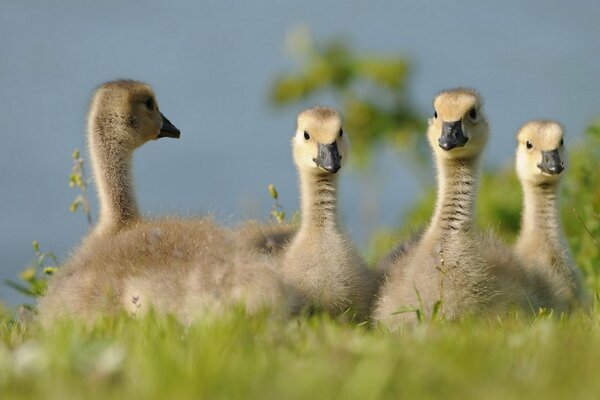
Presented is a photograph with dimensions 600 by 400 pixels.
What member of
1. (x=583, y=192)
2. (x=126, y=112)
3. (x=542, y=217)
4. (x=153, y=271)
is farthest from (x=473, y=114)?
(x=583, y=192)

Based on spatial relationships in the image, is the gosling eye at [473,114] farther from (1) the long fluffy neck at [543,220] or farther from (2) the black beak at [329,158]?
(1) the long fluffy neck at [543,220]

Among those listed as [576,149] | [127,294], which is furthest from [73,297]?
[576,149]

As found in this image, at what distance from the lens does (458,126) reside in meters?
5.55

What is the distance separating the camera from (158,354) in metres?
3.61

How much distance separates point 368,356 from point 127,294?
70.5 inches

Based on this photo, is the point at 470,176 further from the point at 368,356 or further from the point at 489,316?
the point at 368,356

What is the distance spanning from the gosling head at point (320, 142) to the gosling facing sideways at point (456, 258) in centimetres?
60

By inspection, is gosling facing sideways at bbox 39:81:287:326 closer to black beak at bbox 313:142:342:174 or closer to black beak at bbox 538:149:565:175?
black beak at bbox 313:142:342:174

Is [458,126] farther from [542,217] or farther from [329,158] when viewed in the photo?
[542,217]

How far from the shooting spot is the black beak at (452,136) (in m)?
5.42

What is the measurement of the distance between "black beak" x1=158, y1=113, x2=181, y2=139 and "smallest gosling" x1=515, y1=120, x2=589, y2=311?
2489 mm

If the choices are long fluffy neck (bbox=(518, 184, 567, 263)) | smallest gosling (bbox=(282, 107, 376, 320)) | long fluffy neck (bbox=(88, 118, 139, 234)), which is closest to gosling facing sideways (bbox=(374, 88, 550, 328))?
smallest gosling (bbox=(282, 107, 376, 320))

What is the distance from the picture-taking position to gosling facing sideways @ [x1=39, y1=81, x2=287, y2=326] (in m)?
4.73

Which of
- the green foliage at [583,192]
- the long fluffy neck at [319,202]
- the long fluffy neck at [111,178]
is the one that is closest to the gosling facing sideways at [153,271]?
the long fluffy neck at [111,178]
